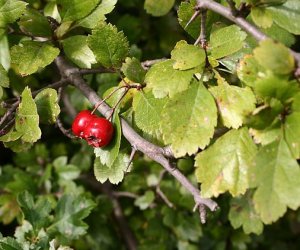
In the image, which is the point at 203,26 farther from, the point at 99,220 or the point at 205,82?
the point at 99,220

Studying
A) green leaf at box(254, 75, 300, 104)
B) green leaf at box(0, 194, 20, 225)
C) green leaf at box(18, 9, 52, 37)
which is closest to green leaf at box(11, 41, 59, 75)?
green leaf at box(18, 9, 52, 37)

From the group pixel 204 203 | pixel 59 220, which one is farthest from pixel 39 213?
pixel 204 203

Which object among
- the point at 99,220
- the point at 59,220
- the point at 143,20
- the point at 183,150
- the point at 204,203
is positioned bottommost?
the point at 99,220

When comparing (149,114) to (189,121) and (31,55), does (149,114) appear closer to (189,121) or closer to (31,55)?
(189,121)

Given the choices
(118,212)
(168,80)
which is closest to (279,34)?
(168,80)

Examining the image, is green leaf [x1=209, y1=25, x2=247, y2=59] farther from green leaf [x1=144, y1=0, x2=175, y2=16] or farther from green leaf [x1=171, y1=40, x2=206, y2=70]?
green leaf [x1=144, y1=0, x2=175, y2=16]

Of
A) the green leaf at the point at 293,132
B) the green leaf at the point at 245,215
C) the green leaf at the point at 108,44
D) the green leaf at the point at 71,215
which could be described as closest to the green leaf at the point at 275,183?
the green leaf at the point at 293,132
